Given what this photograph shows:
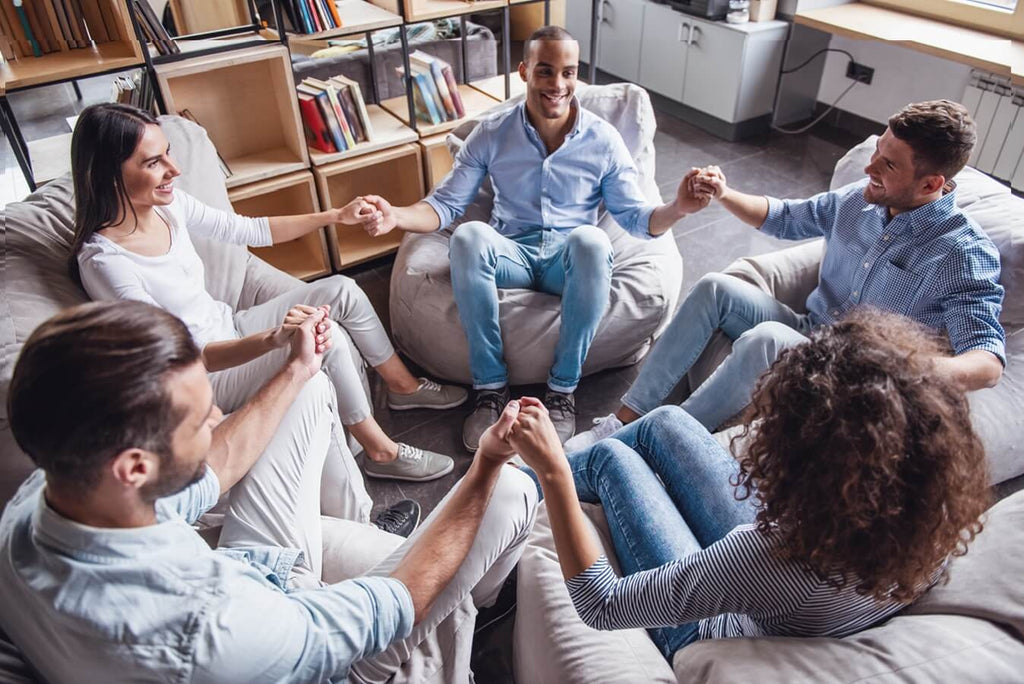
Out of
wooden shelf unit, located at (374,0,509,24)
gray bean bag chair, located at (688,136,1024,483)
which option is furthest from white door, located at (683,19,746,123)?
gray bean bag chair, located at (688,136,1024,483)

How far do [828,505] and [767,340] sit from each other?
900mm

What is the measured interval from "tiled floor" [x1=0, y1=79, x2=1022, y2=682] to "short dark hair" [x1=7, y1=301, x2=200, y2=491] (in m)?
1.07

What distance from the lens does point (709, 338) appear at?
2049 millimetres

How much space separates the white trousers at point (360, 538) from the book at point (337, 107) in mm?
1543

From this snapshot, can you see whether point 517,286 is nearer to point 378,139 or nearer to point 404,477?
point 404,477

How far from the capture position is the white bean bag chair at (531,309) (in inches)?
88.0

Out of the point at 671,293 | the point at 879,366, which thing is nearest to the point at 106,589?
the point at 879,366

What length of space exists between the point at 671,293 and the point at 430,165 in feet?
4.01

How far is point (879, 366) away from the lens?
3.12 feet

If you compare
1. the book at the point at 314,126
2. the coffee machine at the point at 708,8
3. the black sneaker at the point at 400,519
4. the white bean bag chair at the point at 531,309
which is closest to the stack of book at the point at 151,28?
the book at the point at 314,126

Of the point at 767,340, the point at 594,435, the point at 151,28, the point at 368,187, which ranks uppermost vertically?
the point at 151,28

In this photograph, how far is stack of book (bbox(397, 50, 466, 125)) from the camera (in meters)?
2.95

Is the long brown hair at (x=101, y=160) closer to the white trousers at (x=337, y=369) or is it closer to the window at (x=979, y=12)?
the white trousers at (x=337, y=369)

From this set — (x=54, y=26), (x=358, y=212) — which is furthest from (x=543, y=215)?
(x=54, y=26)
